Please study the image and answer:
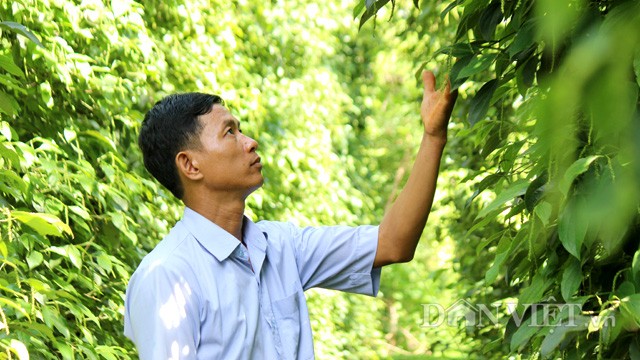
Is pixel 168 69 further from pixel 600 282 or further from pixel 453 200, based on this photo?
pixel 600 282

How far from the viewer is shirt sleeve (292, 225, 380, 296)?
6.41 feet

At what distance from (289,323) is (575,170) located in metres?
0.86

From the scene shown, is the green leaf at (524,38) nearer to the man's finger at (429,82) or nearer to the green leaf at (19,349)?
the man's finger at (429,82)

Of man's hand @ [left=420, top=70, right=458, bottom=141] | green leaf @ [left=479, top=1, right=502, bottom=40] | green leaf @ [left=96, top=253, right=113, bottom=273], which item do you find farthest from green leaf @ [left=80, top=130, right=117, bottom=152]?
green leaf @ [left=479, top=1, right=502, bottom=40]

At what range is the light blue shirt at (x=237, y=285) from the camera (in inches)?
65.0

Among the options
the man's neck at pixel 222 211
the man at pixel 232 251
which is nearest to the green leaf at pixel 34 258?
the man at pixel 232 251

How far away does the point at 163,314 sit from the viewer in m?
1.63

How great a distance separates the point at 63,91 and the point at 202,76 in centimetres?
164

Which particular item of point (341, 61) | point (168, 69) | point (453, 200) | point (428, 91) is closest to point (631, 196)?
point (428, 91)

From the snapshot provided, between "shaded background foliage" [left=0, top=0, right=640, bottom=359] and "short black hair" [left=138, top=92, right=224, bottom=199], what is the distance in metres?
0.24

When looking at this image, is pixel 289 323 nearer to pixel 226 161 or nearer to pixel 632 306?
pixel 226 161

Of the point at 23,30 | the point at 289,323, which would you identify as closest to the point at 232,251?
the point at 289,323

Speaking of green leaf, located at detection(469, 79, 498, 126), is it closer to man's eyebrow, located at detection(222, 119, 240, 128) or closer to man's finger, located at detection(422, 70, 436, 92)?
man's finger, located at detection(422, 70, 436, 92)

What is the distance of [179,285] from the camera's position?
1677mm
